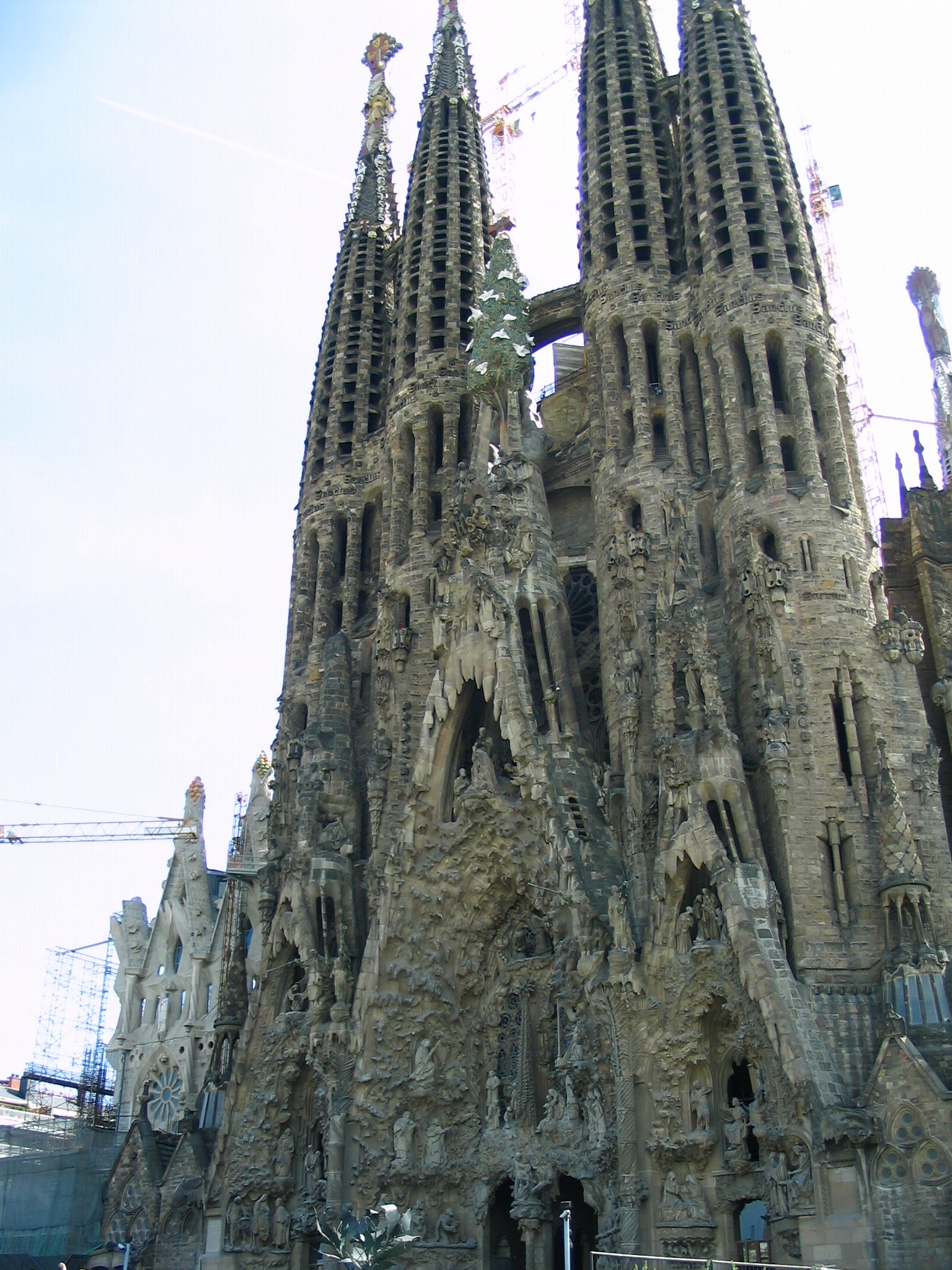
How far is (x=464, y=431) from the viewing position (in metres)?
34.2

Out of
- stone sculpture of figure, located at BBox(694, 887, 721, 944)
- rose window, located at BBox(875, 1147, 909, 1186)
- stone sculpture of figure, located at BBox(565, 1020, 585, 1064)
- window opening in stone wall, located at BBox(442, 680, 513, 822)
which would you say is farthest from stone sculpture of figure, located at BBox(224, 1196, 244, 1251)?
rose window, located at BBox(875, 1147, 909, 1186)

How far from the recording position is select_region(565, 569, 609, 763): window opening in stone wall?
2836cm

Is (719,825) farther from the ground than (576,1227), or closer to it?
farther from the ground

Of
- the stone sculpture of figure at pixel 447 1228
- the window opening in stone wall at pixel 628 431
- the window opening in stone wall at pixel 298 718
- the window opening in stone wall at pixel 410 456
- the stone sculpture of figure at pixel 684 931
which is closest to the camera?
the stone sculpture of figure at pixel 684 931

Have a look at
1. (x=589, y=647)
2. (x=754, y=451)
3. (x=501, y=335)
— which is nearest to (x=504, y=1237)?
(x=589, y=647)

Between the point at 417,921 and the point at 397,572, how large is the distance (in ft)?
31.0

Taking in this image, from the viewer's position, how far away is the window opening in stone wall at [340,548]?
34750 millimetres

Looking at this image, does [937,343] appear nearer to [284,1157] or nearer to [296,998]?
[296,998]

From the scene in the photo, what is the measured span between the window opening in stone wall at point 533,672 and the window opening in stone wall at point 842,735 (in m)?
5.74

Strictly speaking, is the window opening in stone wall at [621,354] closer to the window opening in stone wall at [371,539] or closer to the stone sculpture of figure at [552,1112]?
the window opening in stone wall at [371,539]

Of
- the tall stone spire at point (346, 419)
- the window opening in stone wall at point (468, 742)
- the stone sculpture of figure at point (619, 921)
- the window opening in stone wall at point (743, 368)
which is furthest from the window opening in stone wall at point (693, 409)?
the stone sculpture of figure at point (619, 921)

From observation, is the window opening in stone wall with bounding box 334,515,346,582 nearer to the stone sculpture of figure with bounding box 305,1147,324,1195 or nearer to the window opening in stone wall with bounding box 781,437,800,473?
the window opening in stone wall with bounding box 781,437,800,473

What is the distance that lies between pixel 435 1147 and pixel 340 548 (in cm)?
1624

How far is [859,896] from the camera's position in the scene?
70.3ft
